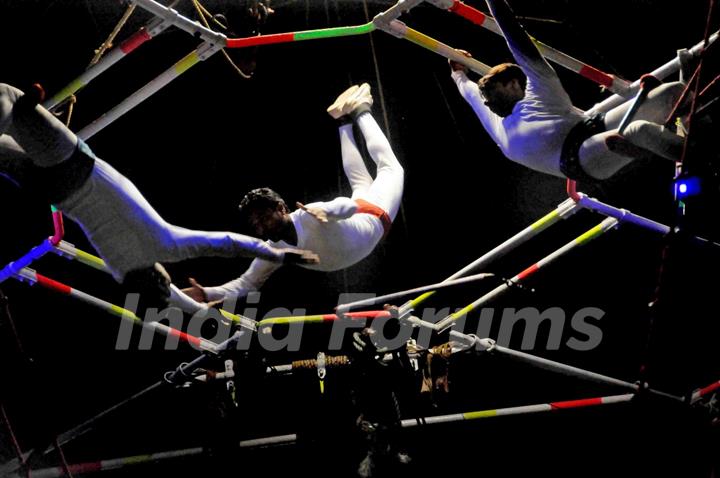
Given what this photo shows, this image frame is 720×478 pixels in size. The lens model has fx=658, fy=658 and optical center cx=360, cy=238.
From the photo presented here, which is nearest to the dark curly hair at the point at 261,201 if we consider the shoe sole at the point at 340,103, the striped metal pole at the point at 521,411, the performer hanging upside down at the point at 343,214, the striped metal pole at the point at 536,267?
the performer hanging upside down at the point at 343,214

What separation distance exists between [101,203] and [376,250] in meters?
2.06

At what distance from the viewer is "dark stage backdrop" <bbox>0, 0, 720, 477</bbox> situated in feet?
14.5

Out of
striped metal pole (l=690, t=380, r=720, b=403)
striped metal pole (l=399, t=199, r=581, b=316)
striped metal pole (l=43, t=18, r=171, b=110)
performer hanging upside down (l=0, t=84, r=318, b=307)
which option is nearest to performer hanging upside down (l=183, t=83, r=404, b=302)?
performer hanging upside down (l=0, t=84, r=318, b=307)

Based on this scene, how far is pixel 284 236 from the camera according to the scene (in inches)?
155

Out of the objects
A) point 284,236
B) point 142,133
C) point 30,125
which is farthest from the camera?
point 142,133

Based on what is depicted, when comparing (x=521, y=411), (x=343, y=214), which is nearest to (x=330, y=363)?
(x=343, y=214)

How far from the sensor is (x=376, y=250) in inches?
192

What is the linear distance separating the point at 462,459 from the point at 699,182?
2.91 metres

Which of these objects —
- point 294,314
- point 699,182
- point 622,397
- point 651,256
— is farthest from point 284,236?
point 651,256

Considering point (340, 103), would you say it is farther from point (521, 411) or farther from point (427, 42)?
point (521, 411)

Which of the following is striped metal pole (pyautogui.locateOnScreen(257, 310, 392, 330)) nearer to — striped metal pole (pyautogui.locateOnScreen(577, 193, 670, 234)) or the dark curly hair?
the dark curly hair

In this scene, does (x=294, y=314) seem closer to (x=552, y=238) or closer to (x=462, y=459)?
(x=462, y=459)

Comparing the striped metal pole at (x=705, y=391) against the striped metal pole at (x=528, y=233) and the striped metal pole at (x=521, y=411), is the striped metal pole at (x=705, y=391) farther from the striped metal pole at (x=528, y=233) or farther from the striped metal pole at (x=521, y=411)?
the striped metal pole at (x=528, y=233)

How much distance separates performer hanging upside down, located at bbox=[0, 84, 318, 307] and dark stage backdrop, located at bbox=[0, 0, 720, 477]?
957mm
